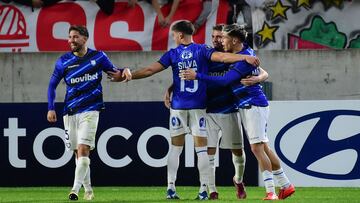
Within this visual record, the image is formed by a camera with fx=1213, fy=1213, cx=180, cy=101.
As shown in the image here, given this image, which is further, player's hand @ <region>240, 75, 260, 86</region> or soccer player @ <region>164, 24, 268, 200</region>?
soccer player @ <region>164, 24, 268, 200</region>

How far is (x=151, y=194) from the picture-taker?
1533cm

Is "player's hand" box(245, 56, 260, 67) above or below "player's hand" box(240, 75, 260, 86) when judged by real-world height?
above

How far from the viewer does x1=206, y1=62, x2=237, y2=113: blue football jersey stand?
14.0 m

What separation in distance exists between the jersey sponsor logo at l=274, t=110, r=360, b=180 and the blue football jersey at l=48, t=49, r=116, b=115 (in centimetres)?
384

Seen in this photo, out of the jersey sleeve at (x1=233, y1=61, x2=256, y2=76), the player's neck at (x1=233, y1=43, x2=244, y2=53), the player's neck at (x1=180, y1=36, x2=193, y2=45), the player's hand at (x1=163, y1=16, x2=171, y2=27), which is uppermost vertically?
the player's hand at (x1=163, y1=16, x2=171, y2=27)

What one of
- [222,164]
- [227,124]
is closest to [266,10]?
[222,164]

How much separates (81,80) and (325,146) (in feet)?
14.5

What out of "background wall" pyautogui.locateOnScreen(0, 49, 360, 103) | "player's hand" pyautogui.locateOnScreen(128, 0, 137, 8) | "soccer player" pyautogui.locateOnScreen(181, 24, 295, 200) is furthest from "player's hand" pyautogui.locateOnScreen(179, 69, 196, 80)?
"player's hand" pyautogui.locateOnScreen(128, 0, 137, 8)

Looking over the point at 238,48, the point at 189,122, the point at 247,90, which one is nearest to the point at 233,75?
the point at 247,90

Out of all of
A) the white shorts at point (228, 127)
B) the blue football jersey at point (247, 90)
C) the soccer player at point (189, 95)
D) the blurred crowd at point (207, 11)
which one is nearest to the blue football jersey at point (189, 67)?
the soccer player at point (189, 95)

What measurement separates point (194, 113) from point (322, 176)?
12.1 ft

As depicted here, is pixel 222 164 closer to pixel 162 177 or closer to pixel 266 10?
pixel 162 177

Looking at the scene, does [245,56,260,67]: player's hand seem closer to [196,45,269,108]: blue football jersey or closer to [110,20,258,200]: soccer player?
[196,45,269,108]: blue football jersey

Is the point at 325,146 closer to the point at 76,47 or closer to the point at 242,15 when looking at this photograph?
the point at 242,15
